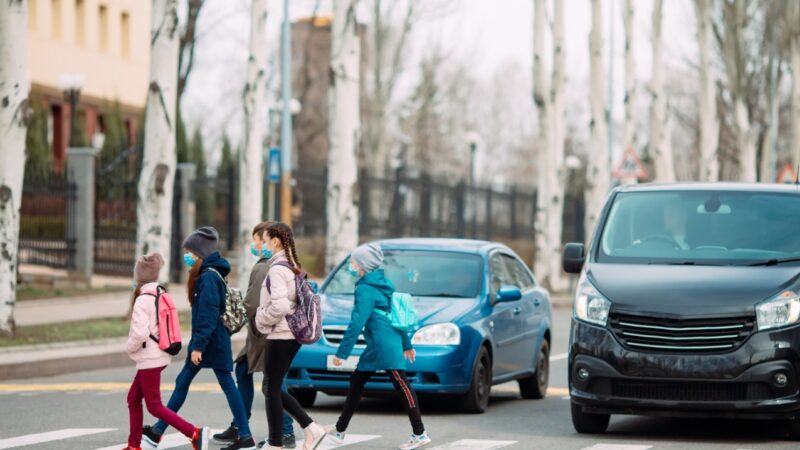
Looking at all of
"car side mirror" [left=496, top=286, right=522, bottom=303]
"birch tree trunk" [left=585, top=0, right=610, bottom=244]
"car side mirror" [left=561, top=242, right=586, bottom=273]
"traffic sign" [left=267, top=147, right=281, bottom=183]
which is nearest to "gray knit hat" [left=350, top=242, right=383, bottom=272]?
"car side mirror" [left=561, top=242, right=586, bottom=273]

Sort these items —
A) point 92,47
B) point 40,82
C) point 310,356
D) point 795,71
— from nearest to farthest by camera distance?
point 310,356
point 40,82
point 92,47
point 795,71

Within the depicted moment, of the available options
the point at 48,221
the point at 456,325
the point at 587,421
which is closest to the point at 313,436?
the point at 587,421

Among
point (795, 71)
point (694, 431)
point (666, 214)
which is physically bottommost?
point (694, 431)

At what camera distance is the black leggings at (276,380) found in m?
11.0

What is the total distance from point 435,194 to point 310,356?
31.7 m

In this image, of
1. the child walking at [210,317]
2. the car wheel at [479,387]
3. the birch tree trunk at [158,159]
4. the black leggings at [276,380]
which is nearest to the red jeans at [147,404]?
the child walking at [210,317]

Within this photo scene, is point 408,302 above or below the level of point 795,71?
below

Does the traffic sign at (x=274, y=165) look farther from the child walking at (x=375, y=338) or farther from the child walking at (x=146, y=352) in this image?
the child walking at (x=146, y=352)

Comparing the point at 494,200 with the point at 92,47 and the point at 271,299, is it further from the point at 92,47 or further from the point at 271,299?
the point at 271,299

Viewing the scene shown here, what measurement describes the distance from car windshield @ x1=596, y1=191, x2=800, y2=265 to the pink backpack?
3656mm

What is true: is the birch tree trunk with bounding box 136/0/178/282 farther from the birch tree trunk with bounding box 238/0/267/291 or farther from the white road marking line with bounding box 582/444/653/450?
the white road marking line with bounding box 582/444/653/450

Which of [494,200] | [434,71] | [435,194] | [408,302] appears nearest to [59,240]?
[435,194]

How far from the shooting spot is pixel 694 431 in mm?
12828

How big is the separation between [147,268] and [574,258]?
11.5 feet
